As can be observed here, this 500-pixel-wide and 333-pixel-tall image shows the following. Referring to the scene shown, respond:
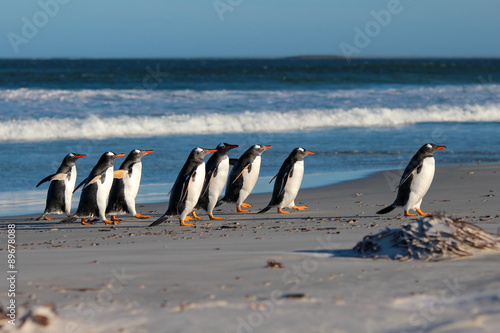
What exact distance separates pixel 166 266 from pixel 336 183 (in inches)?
234

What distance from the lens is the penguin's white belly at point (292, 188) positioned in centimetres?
790

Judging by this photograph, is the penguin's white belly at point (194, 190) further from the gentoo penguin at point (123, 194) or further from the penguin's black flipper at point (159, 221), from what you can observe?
the gentoo penguin at point (123, 194)

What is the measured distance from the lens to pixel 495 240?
15.0ft

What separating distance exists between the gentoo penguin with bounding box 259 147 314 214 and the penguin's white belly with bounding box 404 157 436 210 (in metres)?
1.39

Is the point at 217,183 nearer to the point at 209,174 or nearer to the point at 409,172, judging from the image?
the point at 209,174

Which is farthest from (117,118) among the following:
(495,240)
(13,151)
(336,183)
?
(495,240)

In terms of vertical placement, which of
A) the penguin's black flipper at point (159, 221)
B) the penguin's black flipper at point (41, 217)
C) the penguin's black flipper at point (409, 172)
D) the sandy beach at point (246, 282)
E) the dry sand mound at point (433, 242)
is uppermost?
the penguin's black flipper at point (409, 172)

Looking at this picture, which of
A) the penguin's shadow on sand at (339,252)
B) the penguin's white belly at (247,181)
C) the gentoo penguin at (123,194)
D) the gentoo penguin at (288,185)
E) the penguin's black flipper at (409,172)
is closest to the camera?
the penguin's shadow on sand at (339,252)

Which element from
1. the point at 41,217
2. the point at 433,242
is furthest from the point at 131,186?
the point at 433,242

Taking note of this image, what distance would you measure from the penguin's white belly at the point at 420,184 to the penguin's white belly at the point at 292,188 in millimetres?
1402

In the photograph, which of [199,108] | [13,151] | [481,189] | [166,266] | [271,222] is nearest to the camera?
[166,266]

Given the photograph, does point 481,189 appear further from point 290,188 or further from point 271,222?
point 271,222

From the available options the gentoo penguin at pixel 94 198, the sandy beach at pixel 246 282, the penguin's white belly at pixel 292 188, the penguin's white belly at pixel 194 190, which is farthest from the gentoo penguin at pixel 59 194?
the penguin's white belly at pixel 292 188

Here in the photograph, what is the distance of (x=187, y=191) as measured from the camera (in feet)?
23.5
